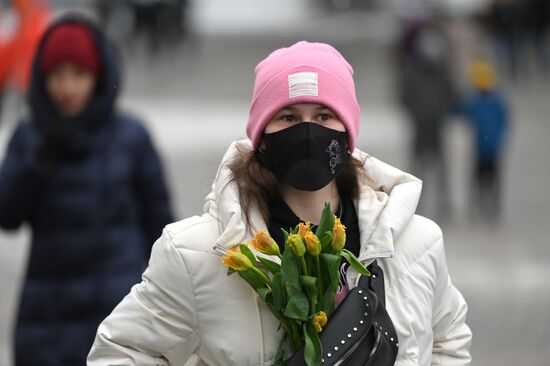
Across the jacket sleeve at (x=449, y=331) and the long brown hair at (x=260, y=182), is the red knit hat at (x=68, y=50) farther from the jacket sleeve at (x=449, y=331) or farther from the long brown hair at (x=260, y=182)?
the jacket sleeve at (x=449, y=331)

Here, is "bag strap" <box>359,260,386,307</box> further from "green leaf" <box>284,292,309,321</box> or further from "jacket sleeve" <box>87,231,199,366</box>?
"jacket sleeve" <box>87,231,199,366</box>

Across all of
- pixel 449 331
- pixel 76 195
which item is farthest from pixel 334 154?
pixel 76 195

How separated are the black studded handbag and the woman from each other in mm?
67

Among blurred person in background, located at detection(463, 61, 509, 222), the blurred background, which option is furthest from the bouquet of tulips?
blurred person in background, located at detection(463, 61, 509, 222)

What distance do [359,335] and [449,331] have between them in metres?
0.45

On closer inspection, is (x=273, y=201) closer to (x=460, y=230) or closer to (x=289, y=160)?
(x=289, y=160)

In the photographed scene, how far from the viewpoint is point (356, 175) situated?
3574 millimetres

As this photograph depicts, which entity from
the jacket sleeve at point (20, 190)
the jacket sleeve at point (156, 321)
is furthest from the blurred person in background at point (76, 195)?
the jacket sleeve at point (156, 321)

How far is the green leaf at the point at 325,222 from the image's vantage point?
3.24 meters

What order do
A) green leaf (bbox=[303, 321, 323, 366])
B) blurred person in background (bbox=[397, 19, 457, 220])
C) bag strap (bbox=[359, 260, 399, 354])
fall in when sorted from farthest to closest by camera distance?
1. blurred person in background (bbox=[397, 19, 457, 220])
2. bag strap (bbox=[359, 260, 399, 354])
3. green leaf (bbox=[303, 321, 323, 366])

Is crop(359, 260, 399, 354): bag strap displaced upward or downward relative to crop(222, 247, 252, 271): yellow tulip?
downward

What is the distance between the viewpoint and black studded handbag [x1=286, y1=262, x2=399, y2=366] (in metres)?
3.21

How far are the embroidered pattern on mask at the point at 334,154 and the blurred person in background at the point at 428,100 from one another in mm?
9738

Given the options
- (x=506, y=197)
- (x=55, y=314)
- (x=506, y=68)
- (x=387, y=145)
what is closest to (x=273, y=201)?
(x=55, y=314)
